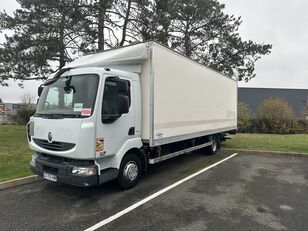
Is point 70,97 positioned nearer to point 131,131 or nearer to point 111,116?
point 111,116

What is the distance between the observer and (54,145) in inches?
194

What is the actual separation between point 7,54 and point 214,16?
14.2m

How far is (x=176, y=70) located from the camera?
21.6 feet

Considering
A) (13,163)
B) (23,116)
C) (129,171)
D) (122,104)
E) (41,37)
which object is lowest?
(13,163)

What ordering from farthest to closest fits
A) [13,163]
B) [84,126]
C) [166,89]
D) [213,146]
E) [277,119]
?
[277,119] → [213,146] → [13,163] → [166,89] → [84,126]

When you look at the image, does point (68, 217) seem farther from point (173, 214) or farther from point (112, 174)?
point (173, 214)

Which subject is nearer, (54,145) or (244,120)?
(54,145)

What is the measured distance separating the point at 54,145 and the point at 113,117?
1.25 metres

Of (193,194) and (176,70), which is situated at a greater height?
(176,70)

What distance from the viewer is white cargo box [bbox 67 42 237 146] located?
18.5ft

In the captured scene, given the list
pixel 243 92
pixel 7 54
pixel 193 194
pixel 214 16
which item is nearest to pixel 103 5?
pixel 7 54

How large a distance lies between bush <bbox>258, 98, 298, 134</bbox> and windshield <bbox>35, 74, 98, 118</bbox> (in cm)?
1808

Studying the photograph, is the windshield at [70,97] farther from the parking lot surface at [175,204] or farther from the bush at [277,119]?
the bush at [277,119]

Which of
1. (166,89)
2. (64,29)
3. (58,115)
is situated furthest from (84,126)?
(64,29)
